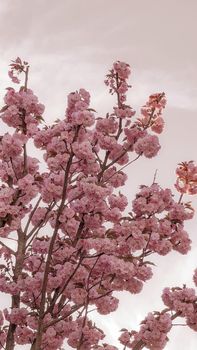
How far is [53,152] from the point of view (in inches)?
339

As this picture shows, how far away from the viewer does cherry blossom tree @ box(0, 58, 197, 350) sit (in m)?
8.13

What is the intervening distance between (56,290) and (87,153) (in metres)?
2.09

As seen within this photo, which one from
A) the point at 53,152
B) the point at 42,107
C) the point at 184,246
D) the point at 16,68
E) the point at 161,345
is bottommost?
the point at 161,345

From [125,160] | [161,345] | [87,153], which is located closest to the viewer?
[87,153]

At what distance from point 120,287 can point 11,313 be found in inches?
72.7

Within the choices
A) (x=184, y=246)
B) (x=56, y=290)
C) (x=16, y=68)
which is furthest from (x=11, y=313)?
(x=16, y=68)

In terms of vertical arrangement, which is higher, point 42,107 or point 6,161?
point 42,107

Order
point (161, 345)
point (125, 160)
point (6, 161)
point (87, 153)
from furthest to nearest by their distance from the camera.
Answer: point (125, 160), point (6, 161), point (161, 345), point (87, 153)

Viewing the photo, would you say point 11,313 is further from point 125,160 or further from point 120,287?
point 125,160

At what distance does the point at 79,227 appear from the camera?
848 cm

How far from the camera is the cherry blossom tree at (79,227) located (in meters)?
8.13

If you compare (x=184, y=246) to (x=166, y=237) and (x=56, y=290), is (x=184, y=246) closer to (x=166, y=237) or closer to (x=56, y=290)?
(x=166, y=237)

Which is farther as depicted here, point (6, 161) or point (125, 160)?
point (125, 160)

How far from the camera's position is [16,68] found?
980 cm
